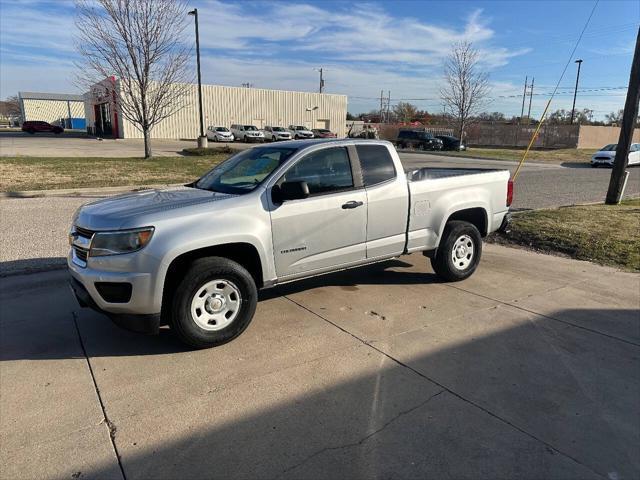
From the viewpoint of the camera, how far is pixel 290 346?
414 cm

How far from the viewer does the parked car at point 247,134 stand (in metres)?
45.7

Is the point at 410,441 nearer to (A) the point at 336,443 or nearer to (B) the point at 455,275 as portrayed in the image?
(A) the point at 336,443

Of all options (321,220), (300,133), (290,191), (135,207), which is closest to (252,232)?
(290,191)

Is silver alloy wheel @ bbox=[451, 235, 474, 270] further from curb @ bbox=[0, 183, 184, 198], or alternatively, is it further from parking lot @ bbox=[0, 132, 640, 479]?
curb @ bbox=[0, 183, 184, 198]

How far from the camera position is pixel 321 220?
4.60 metres

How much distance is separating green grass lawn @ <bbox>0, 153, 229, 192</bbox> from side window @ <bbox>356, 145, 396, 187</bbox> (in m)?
10.8

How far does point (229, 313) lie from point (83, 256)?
1.31m

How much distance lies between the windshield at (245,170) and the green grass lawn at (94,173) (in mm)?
9760

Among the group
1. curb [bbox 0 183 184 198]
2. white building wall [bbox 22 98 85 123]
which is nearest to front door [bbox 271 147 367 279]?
curb [bbox 0 183 184 198]

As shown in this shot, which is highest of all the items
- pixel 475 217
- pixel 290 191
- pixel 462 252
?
pixel 290 191

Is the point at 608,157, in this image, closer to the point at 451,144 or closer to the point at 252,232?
the point at 451,144

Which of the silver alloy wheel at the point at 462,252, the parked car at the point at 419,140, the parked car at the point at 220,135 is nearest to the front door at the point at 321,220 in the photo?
the silver alloy wheel at the point at 462,252

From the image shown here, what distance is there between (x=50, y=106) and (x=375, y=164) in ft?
346

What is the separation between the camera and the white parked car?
45.7 metres
